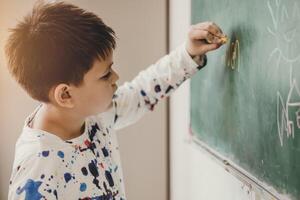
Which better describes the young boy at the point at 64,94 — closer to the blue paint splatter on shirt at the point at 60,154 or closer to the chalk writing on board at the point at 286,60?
the blue paint splatter on shirt at the point at 60,154

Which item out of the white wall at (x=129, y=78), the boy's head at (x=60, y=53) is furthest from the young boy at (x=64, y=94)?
the white wall at (x=129, y=78)

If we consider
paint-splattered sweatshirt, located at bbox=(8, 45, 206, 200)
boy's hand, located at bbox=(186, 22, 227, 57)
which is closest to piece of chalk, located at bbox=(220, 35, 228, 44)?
boy's hand, located at bbox=(186, 22, 227, 57)

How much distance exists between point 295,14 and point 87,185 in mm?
647

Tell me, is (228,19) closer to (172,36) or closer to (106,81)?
(106,81)

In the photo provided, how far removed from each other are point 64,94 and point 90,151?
0.18 m

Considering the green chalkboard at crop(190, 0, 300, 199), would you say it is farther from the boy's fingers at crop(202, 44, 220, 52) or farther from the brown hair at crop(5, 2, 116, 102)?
the brown hair at crop(5, 2, 116, 102)

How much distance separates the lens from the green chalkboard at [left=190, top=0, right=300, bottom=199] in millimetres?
791

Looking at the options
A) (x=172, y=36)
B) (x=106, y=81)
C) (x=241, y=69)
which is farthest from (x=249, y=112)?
(x=172, y=36)

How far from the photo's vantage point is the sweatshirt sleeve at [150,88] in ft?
4.06

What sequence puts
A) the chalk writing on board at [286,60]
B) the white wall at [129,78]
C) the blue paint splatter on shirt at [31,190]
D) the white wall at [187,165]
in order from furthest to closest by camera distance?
1. the white wall at [129,78]
2. the white wall at [187,165]
3. the blue paint splatter on shirt at [31,190]
4. the chalk writing on board at [286,60]

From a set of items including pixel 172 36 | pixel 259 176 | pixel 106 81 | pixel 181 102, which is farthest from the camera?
pixel 172 36

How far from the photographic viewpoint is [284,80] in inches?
31.9

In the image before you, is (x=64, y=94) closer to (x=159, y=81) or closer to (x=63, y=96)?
(x=63, y=96)

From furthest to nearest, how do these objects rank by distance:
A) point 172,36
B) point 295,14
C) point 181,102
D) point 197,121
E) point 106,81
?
point 172,36 < point 181,102 < point 197,121 < point 106,81 < point 295,14
